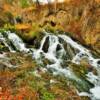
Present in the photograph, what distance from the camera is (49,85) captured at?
13828 mm

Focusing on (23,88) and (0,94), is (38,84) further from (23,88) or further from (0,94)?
(0,94)

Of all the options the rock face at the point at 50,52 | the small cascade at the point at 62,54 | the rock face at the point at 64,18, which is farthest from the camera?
the rock face at the point at 64,18

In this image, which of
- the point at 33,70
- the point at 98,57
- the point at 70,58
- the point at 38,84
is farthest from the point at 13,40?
the point at 38,84

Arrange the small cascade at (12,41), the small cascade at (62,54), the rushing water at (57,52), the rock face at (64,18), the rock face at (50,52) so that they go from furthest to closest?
the rock face at (64,18) → the small cascade at (12,41) → the rushing water at (57,52) → the small cascade at (62,54) → the rock face at (50,52)

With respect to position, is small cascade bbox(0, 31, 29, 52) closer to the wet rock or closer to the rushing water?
the rushing water

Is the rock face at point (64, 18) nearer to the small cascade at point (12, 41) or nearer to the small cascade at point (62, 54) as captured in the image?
the small cascade at point (12, 41)

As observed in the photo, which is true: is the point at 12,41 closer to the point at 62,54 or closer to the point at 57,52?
the point at 57,52

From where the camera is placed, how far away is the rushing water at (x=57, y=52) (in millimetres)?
16359

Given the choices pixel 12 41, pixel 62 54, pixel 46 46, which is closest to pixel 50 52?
pixel 62 54

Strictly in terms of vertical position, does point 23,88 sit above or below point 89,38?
above

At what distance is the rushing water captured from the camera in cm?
1636

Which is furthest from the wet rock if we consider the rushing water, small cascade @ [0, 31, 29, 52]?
small cascade @ [0, 31, 29, 52]

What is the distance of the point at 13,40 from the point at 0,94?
10.0 metres

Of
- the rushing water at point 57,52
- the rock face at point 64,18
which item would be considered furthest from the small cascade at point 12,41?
the rock face at point 64,18
